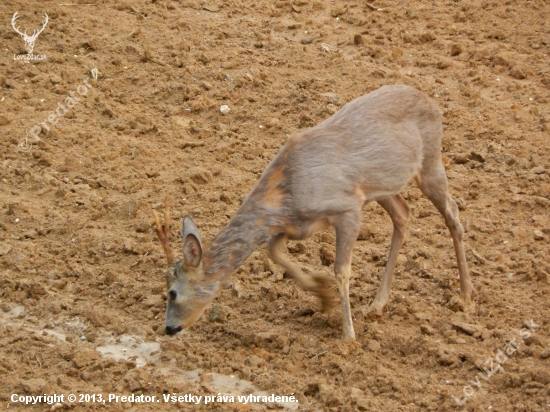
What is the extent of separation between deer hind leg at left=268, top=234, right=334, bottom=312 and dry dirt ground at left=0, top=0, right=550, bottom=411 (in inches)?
8.0

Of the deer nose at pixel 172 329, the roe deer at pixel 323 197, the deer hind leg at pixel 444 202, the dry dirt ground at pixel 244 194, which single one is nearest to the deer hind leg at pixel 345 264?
the roe deer at pixel 323 197

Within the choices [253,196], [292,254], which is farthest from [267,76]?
[253,196]

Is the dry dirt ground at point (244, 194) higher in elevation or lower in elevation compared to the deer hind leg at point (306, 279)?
lower

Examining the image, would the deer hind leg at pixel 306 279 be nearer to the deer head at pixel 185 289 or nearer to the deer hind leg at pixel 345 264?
the deer hind leg at pixel 345 264

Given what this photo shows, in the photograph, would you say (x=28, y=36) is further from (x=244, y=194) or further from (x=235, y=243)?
(x=235, y=243)

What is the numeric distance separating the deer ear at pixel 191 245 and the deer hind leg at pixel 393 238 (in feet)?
5.59

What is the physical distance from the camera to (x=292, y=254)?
867 cm

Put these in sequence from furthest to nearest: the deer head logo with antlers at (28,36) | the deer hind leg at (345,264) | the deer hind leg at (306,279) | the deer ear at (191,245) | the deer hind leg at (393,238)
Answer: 1. the deer head logo with antlers at (28,36)
2. the deer hind leg at (393,238)
3. the deer hind leg at (306,279)
4. the deer hind leg at (345,264)
5. the deer ear at (191,245)

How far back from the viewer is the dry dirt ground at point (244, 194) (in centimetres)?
703

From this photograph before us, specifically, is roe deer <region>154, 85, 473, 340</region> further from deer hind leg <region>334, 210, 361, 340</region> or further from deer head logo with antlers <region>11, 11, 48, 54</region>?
deer head logo with antlers <region>11, 11, 48, 54</region>

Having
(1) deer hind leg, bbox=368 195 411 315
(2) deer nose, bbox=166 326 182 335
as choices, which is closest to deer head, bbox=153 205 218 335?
(2) deer nose, bbox=166 326 182 335

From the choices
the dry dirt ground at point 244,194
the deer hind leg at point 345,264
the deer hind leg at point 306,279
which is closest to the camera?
the dry dirt ground at point 244,194

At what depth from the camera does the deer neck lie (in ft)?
23.6

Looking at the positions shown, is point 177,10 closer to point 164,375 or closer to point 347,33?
point 347,33
